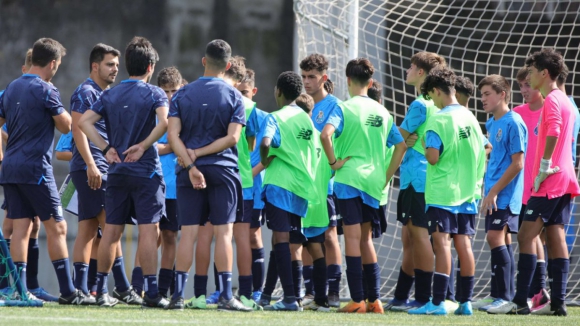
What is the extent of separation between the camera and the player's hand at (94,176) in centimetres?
670

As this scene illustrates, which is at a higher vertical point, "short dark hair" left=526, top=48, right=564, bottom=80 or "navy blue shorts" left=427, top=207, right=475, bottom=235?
"short dark hair" left=526, top=48, right=564, bottom=80

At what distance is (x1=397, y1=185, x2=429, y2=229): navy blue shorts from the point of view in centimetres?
720

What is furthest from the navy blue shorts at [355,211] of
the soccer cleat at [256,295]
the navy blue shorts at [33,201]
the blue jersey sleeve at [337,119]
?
the navy blue shorts at [33,201]

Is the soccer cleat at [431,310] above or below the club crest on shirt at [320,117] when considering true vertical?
below

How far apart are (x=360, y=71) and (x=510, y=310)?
2.13 m

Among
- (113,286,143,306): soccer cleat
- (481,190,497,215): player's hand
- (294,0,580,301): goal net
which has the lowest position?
(113,286,143,306): soccer cleat

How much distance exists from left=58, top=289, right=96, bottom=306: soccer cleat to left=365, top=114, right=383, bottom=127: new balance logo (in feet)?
7.75

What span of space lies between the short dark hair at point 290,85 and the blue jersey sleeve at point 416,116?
89 cm

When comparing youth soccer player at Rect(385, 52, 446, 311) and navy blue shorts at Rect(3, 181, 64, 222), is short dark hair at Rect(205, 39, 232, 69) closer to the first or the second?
navy blue shorts at Rect(3, 181, 64, 222)

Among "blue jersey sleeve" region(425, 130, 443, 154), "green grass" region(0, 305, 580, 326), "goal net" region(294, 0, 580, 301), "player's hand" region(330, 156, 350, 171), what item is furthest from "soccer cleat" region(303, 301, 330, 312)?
"goal net" region(294, 0, 580, 301)

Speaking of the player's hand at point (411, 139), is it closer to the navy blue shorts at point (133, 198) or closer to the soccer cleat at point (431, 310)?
the soccer cleat at point (431, 310)

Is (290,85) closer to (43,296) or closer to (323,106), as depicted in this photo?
(323,106)

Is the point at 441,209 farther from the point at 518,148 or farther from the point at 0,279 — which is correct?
the point at 0,279

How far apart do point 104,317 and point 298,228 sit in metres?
2.02
